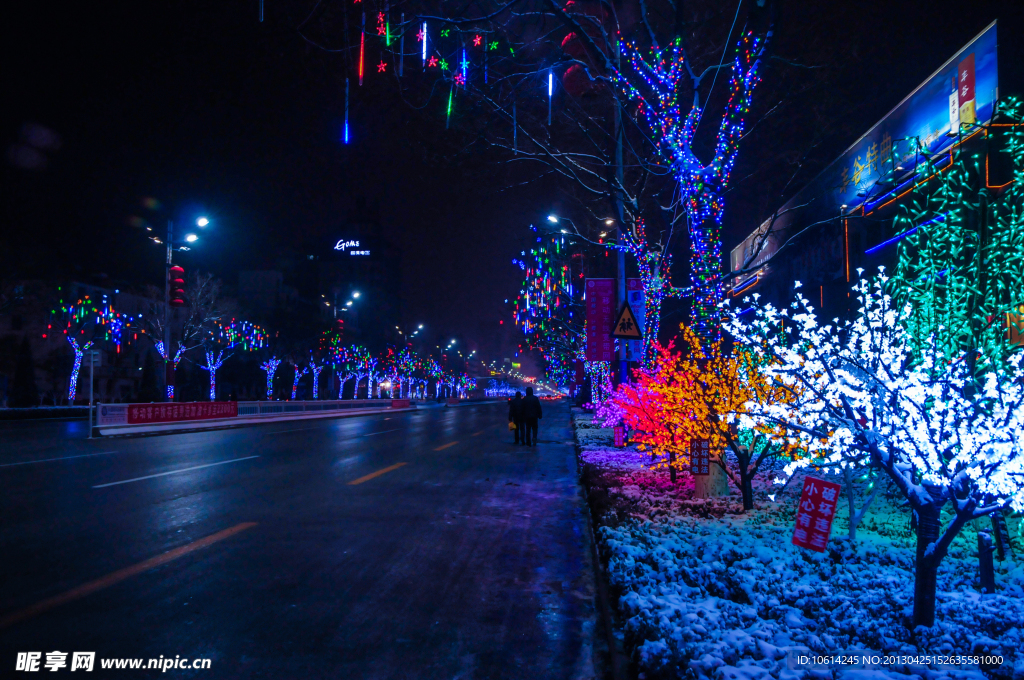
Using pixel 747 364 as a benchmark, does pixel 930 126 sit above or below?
above

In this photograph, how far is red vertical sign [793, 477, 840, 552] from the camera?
535 cm

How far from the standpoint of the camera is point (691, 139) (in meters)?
13.2

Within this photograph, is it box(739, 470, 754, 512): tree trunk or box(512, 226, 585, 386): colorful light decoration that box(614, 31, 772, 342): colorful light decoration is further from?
box(512, 226, 585, 386): colorful light decoration

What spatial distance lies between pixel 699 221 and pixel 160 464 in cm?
1234

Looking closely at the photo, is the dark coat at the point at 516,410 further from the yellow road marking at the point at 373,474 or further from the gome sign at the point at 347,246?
the gome sign at the point at 347,246

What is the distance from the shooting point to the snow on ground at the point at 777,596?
148 inches

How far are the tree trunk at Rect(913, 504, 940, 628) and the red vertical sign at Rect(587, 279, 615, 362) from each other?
16.0 m

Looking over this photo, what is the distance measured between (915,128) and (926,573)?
1397 cm

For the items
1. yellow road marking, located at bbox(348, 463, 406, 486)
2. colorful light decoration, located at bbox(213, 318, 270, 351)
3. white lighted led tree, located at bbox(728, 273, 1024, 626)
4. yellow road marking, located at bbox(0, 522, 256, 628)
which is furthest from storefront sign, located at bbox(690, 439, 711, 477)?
colorful light decoration, located at bbox(213, 318, 270, 351)

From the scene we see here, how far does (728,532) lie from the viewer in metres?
6.89

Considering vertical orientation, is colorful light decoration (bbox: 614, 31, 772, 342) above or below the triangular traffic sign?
above

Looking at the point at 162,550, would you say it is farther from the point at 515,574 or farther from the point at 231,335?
the point at 231,335

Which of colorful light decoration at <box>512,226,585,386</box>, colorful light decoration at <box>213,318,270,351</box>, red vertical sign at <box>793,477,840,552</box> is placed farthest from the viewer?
colorful light decoration at <box>213,318,270,351</box>

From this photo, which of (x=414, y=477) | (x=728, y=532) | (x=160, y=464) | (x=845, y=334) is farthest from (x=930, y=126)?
(x=160, y=464)
